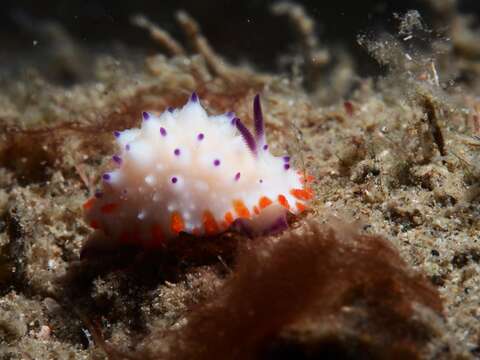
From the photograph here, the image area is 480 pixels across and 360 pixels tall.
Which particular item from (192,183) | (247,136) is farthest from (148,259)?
(247,136)

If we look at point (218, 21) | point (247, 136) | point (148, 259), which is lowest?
point (148, 259)

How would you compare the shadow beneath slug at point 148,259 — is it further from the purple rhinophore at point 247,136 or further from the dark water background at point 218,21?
the dark water background at point 218,21

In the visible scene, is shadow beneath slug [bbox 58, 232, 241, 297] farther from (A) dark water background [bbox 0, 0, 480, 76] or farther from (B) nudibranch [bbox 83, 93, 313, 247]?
(A) dark water background [bbox 0, 0, 480, 76]

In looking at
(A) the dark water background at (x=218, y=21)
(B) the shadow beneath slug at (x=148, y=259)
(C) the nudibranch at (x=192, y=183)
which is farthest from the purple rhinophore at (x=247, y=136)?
(A) the dark water background at (x=218, y=21)

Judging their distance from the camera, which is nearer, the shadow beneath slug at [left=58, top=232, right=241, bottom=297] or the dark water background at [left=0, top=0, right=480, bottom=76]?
the shadow beneath slug at [left=58, top=232, right=241, bottom=297]

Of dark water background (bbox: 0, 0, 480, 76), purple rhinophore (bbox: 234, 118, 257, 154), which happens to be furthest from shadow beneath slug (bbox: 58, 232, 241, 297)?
dark water background (bbox: 0, 0, 480, 76)

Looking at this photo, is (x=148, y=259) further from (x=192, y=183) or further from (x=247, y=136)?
(x=247, y=136)

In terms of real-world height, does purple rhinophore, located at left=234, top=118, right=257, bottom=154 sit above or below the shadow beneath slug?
above

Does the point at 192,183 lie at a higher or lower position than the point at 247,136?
lower
